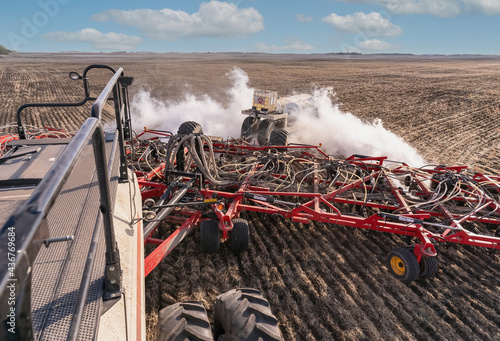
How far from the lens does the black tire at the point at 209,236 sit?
14.5 ft

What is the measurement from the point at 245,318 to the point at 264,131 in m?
7.21

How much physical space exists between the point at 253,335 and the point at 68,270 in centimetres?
142

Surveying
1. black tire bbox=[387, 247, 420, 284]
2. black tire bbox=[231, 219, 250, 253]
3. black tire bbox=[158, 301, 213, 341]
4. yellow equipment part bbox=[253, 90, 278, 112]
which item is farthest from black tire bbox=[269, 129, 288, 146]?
black tire bbox=[158, 301, 213, 341]

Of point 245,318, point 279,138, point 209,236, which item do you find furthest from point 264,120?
point 245,318

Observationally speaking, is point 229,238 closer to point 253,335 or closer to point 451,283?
point 253,335

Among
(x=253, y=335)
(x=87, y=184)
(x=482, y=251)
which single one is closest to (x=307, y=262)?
(x=253, y=335)

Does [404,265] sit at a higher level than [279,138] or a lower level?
lower

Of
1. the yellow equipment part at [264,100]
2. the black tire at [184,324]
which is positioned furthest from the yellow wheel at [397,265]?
the yellow equipment part at [264,100]

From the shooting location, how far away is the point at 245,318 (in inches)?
103

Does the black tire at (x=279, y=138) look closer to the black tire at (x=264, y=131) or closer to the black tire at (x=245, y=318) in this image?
the black tire at (x=264, y=131)

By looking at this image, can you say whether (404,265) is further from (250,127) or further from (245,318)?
(250,127)

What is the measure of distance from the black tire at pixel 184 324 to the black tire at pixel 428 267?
2920 mm

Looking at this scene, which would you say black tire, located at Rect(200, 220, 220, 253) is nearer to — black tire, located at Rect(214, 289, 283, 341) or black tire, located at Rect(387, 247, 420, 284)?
black tire, located at Rect(214, 289, 283, 341)

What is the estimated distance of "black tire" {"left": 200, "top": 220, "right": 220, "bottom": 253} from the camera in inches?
173
